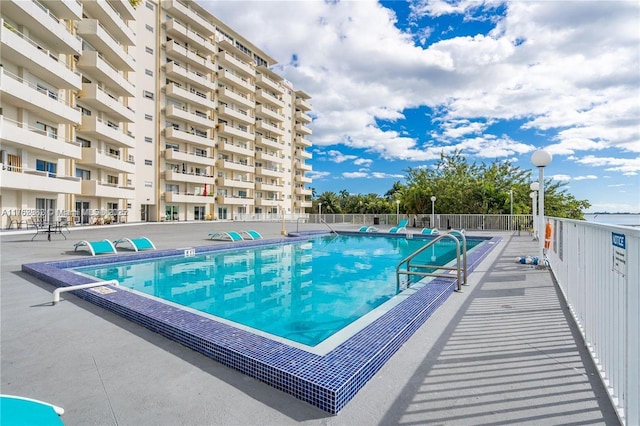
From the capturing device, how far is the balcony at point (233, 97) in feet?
135

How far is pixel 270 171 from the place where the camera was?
48.4 m

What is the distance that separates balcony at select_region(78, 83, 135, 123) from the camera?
24281 millimetres

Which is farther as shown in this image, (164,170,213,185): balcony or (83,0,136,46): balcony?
(164,170,213,185): balcony

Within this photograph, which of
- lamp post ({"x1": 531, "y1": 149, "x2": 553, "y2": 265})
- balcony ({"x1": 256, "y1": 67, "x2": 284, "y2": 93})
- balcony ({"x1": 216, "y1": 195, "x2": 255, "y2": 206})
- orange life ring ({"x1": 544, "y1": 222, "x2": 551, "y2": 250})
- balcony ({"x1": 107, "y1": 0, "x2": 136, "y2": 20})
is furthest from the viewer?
balcony ({"x1": 256, "y1": 67, "x2": 284, "y2": 93})

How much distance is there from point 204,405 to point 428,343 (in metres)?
2.23

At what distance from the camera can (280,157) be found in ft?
172

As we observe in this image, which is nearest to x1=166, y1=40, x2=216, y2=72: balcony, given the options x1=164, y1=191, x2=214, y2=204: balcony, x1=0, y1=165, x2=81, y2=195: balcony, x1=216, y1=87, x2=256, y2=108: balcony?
x1=216, y1=87, x2=256, y2=108: balcony

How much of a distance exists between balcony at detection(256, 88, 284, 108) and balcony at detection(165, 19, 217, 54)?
872 cm

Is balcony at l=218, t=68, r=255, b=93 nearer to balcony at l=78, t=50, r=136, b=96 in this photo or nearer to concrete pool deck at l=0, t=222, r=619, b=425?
balcony at l=78, t=50, r=136, b=96

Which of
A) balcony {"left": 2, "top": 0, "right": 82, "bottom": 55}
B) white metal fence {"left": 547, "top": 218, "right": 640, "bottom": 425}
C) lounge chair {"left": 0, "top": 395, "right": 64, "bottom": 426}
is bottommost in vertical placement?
lounge chair {"left": 0, "top": 395, "right": 64, "bottom": 426}

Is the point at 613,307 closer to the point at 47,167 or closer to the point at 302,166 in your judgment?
the point at 47,167

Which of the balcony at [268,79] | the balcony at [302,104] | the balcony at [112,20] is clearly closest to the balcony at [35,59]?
the balcony at [112,20]

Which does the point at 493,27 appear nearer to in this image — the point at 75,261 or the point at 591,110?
the point at 591,110

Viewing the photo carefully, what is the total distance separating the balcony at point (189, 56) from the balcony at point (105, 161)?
547 inches
